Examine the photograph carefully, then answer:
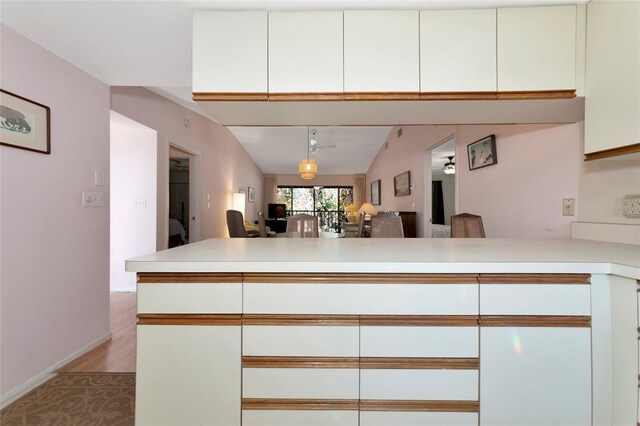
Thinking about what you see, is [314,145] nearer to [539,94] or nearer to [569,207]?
[569,207]

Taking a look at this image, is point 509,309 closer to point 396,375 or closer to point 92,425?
point 396,375

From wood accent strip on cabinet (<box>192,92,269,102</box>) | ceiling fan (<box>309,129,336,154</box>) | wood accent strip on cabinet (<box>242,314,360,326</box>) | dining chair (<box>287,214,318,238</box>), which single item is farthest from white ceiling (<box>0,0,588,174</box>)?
ceiling fan (<box>309,129,336,154</box>)

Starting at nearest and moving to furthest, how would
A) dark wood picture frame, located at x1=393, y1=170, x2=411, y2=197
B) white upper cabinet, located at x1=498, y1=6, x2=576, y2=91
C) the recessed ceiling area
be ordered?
white upper cabinet, located at x1=498, y1=6, x2=576, y2=91 → dark wood picture frame, located at x1=393, y1=170, x2=411, y2=197 → the recessed ceiling area

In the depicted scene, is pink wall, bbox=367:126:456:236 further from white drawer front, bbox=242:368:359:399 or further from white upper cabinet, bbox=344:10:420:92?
white drawer front, bbox=242:368:359:399

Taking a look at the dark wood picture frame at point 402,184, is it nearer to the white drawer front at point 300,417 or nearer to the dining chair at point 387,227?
the dining chair at point 387,227

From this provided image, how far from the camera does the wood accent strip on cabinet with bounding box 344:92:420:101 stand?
1547 millimetres

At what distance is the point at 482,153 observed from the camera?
2980 mm

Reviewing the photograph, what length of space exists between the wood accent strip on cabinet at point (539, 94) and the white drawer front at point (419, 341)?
1227 millimetres

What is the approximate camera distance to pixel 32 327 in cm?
185

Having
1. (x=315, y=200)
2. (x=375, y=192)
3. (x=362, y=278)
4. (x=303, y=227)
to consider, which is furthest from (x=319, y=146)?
(x=362, y=278)

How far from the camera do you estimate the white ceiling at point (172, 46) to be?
5.01ft

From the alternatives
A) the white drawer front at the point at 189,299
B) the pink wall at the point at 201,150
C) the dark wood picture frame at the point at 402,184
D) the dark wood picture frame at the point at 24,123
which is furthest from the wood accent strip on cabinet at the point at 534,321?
the dark wood picture frame at the point at 402,184

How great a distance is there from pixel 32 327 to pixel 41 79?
164cm

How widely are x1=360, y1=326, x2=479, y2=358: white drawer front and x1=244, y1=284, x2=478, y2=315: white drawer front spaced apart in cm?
7
